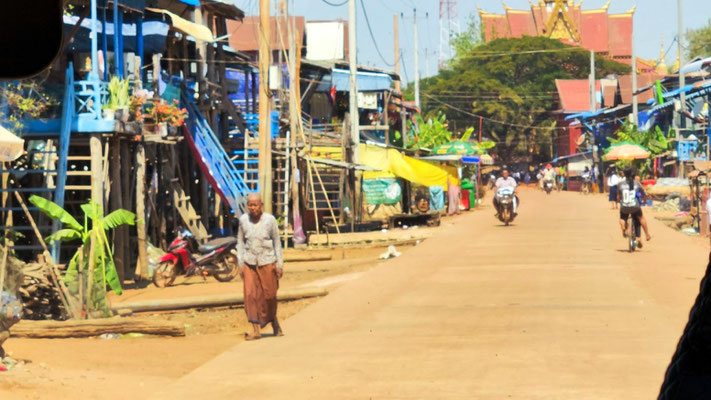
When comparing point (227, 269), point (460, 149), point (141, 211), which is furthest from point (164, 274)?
point (460, 149)

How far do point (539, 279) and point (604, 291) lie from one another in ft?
5.78

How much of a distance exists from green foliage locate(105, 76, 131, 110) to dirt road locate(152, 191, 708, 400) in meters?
4.43

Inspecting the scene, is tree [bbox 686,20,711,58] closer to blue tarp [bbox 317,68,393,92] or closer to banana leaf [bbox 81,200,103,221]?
blue tarp [bbox 317,68,393,92]

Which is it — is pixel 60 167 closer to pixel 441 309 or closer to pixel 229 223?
pixel 441 309

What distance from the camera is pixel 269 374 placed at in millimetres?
9492

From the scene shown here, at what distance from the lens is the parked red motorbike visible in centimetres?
1884

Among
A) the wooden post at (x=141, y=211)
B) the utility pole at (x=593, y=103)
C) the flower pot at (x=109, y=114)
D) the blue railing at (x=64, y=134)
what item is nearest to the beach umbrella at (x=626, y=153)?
the utility pole at (x=593, y=103)

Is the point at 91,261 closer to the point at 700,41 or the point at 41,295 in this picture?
the point at 41,295

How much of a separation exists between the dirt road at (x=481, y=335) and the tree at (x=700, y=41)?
73.1 metres

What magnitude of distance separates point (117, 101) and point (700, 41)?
8313cm

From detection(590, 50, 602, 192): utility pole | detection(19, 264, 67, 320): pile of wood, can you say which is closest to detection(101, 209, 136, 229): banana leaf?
detection(19, 264, 67, 320): pile of wood

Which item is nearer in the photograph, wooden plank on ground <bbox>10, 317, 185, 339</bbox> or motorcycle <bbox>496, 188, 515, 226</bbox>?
wooden plank on ground <bbox>10, 317, 185, 339</bbox>

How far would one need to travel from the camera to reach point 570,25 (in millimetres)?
91688

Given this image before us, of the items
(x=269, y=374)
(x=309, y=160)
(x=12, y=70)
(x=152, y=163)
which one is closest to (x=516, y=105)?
(x=309, y=160)
